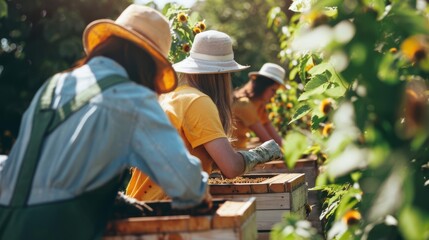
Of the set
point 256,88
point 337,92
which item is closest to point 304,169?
point 256,88

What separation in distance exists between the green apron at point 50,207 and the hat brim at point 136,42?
0.25 metres

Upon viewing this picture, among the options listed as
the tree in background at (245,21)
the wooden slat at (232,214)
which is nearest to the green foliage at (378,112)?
the wooden slat at (232,214)

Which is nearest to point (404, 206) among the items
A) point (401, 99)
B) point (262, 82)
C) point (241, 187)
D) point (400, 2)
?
point (401, 99)

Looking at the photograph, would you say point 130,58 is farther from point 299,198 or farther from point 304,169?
point 304,169

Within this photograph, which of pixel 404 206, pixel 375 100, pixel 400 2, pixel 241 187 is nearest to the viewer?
pixel 404 206

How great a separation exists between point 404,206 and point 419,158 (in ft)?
2.19

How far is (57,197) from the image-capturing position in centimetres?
236

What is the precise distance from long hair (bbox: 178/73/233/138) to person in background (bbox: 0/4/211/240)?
1.36 metres

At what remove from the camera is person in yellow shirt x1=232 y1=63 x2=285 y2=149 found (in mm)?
6648

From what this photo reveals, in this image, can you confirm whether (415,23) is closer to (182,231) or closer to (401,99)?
(401,99)

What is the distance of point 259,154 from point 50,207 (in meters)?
1.51

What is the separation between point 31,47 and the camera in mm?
14281

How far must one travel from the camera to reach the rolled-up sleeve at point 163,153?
2381 millimetres

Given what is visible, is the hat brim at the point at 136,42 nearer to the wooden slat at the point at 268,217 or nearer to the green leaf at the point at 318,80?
the green leaf at the point at 318,80
